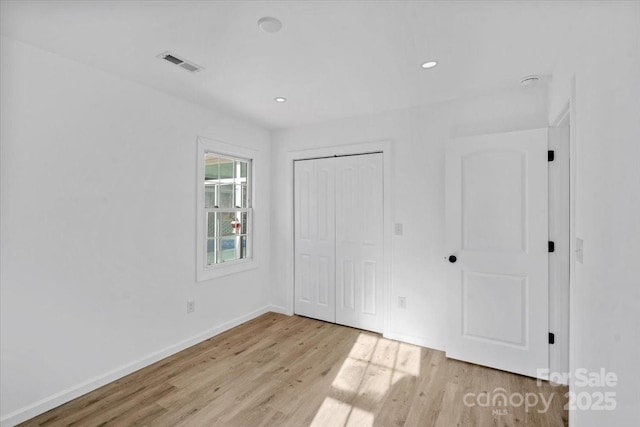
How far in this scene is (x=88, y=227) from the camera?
2328mm

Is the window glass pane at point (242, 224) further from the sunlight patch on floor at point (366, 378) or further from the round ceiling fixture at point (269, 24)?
the round ceiling fixture at point (269, 24)

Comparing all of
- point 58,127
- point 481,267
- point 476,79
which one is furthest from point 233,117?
point 481,267

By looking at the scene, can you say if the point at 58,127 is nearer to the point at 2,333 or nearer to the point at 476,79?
the point at 2,333

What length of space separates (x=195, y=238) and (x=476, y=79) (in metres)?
3.00

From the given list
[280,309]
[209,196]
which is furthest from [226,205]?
[280,309]

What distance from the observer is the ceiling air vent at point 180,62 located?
216 cm

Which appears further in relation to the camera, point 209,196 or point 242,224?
point 242,224

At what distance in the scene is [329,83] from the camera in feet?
8.65

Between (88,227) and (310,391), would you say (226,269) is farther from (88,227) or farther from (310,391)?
(310,391)

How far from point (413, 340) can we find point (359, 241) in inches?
46.4

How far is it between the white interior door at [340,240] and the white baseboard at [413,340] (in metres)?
0.18

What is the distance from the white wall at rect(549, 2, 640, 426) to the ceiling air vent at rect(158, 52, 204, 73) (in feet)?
7.87

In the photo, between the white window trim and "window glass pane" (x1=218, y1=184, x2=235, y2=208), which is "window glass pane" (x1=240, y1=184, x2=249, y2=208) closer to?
"window glass pane" (x1=218, y1=184, x2=235, y2=208)

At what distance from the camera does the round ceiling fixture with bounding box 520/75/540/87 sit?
2.47m
